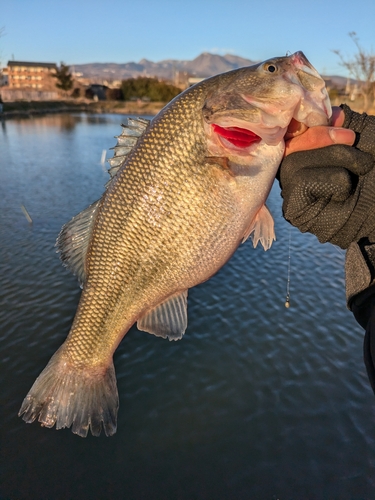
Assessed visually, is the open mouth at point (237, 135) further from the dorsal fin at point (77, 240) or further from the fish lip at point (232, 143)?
the dorsal fin at point (77, 240)

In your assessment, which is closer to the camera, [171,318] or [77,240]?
[171,318]

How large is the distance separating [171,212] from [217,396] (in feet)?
16.8

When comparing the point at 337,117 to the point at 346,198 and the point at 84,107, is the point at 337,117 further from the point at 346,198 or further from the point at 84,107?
the point at 84,107

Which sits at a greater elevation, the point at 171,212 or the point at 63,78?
the point at 63,78

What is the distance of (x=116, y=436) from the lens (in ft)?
19.6

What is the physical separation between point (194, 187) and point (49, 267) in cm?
930

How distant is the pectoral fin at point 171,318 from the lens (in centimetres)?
300

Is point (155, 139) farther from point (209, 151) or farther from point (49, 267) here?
point (49, 267)

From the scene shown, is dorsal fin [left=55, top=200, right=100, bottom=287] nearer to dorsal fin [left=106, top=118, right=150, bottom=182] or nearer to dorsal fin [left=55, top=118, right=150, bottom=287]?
dorsal fin [left=55, top=118, right=150, bottom=287]

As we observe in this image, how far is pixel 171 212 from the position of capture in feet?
8.68

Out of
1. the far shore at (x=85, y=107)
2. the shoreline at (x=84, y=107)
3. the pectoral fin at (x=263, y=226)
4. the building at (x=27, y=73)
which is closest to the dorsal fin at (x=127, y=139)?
the pectoral fin at (x=263, y=226)

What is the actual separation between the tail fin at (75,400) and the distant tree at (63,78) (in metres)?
93.1

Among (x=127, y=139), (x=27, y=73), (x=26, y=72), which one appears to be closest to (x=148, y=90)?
(x=27, y=73)

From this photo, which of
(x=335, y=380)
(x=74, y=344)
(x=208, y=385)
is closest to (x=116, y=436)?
(x=208, y=385)
